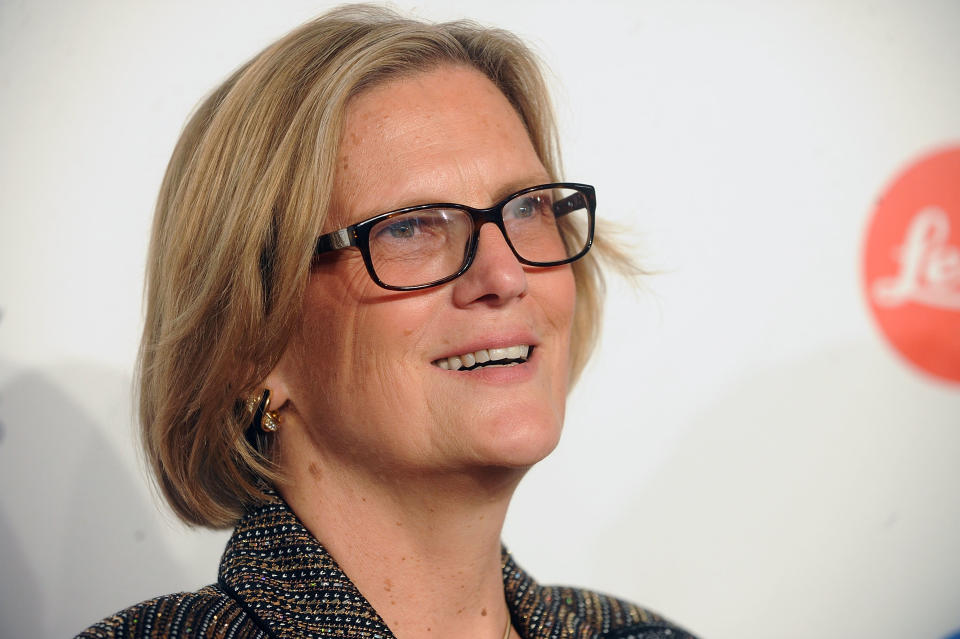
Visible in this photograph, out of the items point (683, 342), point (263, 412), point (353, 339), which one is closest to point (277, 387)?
point (263, 412)

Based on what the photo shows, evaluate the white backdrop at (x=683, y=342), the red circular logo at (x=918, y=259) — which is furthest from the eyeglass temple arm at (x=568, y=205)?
the red circular logo at (x=918, y=259)

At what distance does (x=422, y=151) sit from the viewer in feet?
3.50

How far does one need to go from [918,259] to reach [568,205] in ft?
4.13

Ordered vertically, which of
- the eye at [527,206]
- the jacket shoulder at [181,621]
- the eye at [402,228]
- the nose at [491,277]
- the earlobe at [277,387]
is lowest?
the jacket shoulder at [181,621]

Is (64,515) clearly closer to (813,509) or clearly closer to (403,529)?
(403,529)

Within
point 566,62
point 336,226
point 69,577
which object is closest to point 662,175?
point 566,62

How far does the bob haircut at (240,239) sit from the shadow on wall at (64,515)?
47 centimetres

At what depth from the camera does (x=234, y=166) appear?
3.57 feet

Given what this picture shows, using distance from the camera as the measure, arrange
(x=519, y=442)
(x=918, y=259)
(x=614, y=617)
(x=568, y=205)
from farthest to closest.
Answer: (x=918, y=259)
(x=614, y=617)
(x=568, y=205)
(x=519, y=442)

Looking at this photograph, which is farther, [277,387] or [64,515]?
[64,515]

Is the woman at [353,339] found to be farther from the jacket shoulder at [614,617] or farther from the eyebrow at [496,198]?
the jacket shoulder at [614,617]

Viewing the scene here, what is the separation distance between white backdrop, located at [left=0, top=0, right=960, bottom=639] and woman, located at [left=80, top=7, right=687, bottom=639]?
0.50m

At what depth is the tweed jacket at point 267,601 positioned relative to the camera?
101cm

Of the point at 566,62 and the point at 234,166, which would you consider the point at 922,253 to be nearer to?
the point at 566,62
